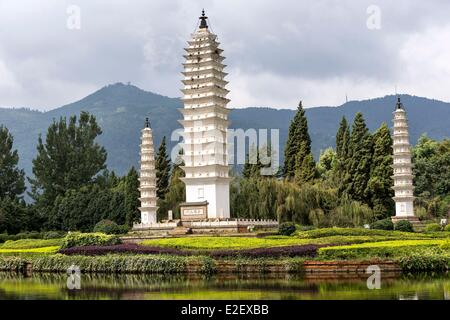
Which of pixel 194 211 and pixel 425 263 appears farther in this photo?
pixel 194 211

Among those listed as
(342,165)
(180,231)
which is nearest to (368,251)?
(180,231)

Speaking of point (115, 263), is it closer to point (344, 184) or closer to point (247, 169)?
point (344, 184)

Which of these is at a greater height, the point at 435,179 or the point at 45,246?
the point at 435,179

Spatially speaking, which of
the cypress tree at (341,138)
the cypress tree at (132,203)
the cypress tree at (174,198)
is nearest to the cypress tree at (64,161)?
the cypress tree at (132,203)

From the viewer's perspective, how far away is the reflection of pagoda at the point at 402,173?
53094mm

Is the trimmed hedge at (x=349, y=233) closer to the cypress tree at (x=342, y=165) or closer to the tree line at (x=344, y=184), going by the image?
the tree line at (x=344, y=184)

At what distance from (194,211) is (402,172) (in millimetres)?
15271

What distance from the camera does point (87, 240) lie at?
1533 inches

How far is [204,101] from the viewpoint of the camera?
172 ft

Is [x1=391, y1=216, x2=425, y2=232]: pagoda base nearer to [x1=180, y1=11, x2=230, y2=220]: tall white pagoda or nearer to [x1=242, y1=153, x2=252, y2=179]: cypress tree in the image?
[x1=180, y1=11, x2=230, y2=220]: tall white pagoda

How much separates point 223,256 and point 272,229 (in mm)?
14571
